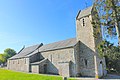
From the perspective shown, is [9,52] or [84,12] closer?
[84,12]

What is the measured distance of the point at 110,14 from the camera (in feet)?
49.0

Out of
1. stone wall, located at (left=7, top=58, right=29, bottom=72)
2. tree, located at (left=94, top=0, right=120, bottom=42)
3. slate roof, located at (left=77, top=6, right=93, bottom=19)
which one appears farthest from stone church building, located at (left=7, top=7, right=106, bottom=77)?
tree, located at (left=94, top=0, right=120, bottom=42)

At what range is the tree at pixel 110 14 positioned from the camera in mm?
14305

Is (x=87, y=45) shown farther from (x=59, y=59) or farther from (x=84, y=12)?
(x=59, y=59)

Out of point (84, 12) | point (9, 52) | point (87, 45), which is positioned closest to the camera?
point (87, 45)

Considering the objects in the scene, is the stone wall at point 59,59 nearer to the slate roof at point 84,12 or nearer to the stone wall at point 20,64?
the stone wall at point 20,64

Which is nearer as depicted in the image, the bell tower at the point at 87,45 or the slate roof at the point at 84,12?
the bell tower at the point at 87,45

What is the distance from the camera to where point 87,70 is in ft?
96.1

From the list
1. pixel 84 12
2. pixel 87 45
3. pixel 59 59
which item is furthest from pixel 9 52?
pixel 87 45

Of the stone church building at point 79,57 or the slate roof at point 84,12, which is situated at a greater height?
the slate roof at point 84,12

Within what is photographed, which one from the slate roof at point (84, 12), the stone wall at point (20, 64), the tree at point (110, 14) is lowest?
the stone wall at point (20, 64)

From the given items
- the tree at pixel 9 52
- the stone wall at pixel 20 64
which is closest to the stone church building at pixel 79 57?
the stone wall at pixel 20 64

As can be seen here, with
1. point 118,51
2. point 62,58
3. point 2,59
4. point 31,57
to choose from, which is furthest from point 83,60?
point 2,59

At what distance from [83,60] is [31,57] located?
17041 millimetres
